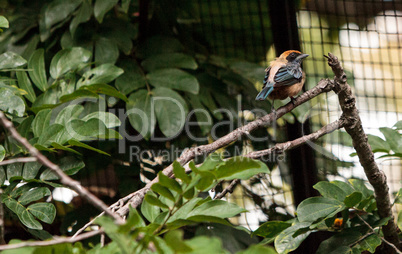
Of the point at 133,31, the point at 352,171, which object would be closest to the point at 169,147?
the point at 133,31

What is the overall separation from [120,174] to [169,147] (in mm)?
309

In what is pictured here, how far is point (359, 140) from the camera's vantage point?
136 cm

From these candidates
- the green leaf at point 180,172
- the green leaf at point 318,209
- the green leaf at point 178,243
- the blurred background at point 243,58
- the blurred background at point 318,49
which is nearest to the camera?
the green leaf at point 178,243

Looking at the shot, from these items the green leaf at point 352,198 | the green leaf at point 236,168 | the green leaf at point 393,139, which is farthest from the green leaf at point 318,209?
the green leaf at point 236,168

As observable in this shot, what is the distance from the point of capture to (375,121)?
2.39 meters

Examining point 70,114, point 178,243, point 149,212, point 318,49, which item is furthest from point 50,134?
point 318,49

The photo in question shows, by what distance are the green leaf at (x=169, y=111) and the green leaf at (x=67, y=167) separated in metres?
0.50

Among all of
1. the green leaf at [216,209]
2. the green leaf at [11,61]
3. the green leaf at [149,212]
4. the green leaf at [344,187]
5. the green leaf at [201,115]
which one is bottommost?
the green leaf at [344,187]

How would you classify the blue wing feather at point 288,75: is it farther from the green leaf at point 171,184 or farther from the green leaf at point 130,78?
the green leaf at point 171,184

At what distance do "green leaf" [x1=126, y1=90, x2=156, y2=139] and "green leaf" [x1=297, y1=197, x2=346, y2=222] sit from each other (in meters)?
0.73

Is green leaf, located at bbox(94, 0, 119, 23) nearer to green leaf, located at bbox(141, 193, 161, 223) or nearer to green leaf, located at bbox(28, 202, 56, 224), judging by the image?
green leaf, located at bbox(28, 202, 56, 224)

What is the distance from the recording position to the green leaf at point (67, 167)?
133cm

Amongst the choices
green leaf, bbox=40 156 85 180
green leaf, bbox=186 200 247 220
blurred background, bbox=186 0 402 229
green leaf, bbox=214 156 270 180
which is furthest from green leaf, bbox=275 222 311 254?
blurred background, bbox=186 0 402 229

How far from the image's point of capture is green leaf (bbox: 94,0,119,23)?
1.85 metres
